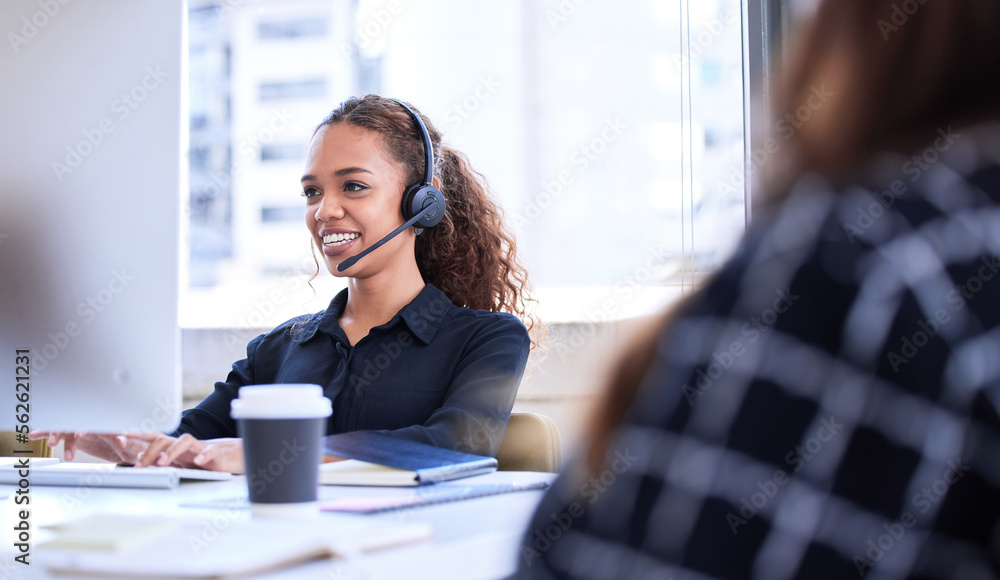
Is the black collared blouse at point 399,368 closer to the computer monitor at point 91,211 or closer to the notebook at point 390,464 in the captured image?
the notebook at point 390,464

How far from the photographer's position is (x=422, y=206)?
1717mm

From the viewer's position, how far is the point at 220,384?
5.40 ft

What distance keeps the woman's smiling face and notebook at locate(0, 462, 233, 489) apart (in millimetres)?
735

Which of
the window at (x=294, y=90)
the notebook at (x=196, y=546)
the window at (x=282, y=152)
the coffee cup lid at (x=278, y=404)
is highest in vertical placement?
the window at (x=294, y=90)

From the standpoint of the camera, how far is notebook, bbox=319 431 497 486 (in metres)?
0.89

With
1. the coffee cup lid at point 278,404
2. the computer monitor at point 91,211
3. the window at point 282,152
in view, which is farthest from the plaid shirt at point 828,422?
the window at point 282,152

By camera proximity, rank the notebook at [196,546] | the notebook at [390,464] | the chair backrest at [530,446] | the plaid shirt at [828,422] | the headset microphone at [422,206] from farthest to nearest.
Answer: the headset microphone at [422,206] < the chair backrest at [530,446] < the notebook at [390,464] < the notebook at [196,546] < the plaid shirt at [828,422]

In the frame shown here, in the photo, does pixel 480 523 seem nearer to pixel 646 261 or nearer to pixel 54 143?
pixel 54 143

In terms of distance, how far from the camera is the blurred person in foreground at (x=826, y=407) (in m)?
0.34

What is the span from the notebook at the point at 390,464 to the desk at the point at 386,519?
2 centimetres

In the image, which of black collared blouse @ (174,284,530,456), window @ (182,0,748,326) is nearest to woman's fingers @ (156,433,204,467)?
black collared blouse @ (174,284,530,456)

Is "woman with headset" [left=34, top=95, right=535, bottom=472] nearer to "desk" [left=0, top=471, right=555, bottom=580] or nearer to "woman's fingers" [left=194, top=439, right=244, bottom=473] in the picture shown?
"woman's fingers" [left=194, top=439, right=244, bottom=473]

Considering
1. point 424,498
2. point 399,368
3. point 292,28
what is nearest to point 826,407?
point 424,498

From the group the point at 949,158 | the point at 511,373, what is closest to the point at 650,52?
the point at 511,373
